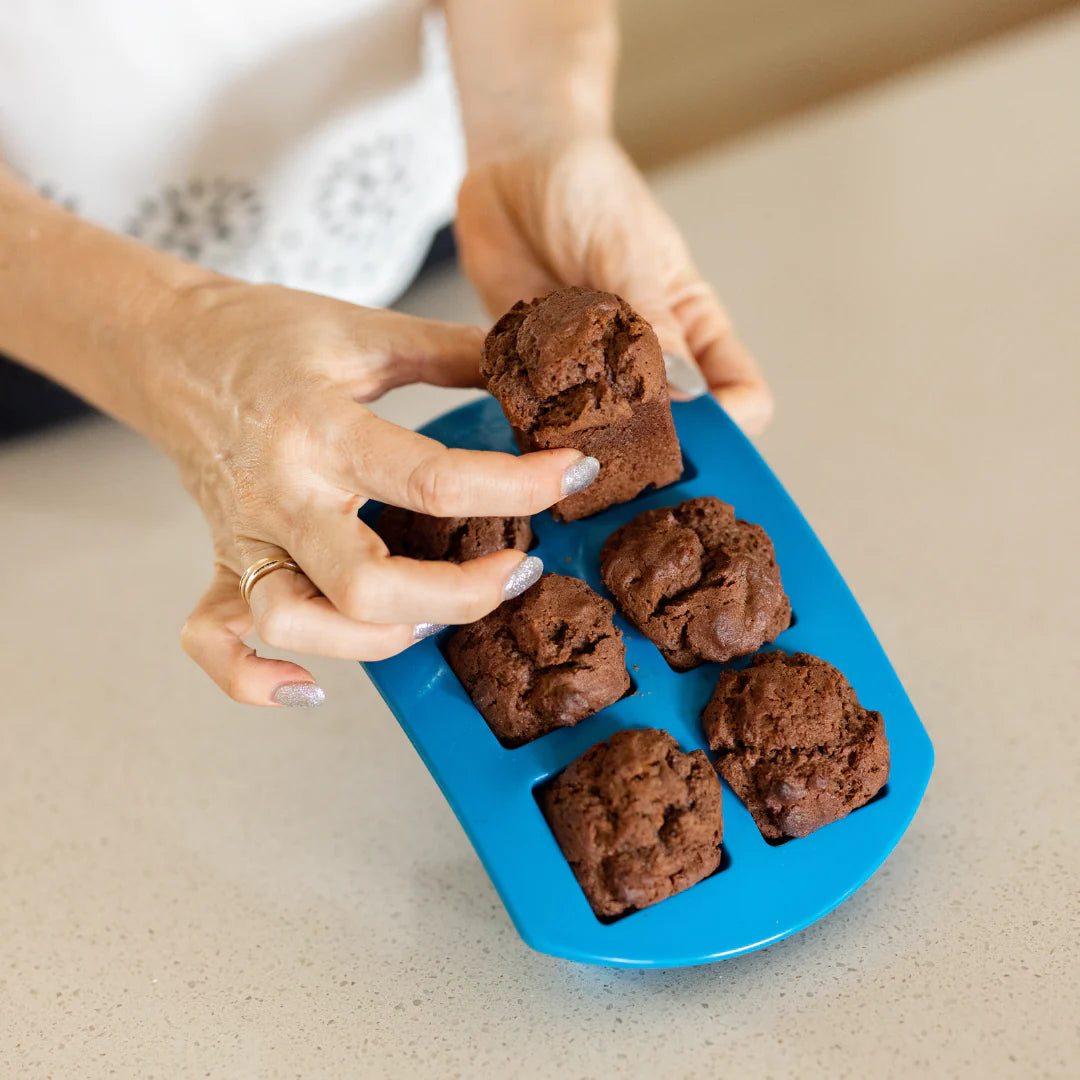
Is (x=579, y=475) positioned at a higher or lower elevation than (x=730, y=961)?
higher

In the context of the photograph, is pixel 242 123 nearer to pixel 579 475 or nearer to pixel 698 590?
pixel 579 475

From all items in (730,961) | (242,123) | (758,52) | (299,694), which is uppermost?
(242,123)

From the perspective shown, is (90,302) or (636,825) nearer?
(636,825)

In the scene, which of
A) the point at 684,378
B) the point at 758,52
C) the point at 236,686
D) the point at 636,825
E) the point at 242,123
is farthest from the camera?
the point at 758,52

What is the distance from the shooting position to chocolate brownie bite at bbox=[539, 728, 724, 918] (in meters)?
0.73

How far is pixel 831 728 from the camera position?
2.57ft

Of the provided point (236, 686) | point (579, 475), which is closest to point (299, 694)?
point (236, 686)

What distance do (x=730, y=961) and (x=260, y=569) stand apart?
48cm

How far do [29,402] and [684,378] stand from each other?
0.90 metres

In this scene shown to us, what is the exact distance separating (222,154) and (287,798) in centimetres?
81

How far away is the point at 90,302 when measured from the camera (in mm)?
998

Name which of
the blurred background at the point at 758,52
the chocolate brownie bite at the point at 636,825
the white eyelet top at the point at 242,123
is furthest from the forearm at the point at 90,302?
the blurred background at the point at 758,52

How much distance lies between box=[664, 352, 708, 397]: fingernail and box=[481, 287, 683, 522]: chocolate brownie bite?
13 cm

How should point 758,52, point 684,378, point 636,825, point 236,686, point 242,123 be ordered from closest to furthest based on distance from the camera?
point 636,825
point 236,686
point 684,378
point 242,123
point 758,52
